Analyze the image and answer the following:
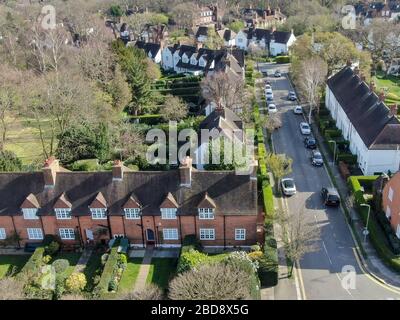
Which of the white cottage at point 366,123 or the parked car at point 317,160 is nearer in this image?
the white cottage at point 366,123

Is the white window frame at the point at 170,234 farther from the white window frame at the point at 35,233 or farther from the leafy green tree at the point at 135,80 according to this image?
the leafy green tree at the point at 135,80

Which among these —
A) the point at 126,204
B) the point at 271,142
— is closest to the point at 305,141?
the point at 271,142

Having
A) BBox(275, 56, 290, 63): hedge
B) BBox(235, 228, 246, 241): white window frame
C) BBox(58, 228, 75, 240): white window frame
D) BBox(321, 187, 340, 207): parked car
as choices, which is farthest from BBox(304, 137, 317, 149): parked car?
BBox(275, 56, 290, 63): hedge

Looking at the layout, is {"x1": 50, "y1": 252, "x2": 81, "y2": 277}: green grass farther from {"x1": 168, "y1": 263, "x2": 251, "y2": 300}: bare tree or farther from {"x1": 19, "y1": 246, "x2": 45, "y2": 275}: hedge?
{"x1": 168, "y1": 263, "x2": 251, "y2": 300}: bare tree

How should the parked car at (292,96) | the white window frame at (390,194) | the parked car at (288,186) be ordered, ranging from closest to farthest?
the white window frame at (390,194)
the parked car at (288,186)
the parked car at (292,96)

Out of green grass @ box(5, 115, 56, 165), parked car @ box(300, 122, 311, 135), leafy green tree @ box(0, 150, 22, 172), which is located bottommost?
green grass @ box(5, 115, 56, 165)

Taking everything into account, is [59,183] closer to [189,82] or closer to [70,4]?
[189,82]

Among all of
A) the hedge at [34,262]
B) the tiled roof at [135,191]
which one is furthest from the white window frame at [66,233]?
the hedge at [34,262]
